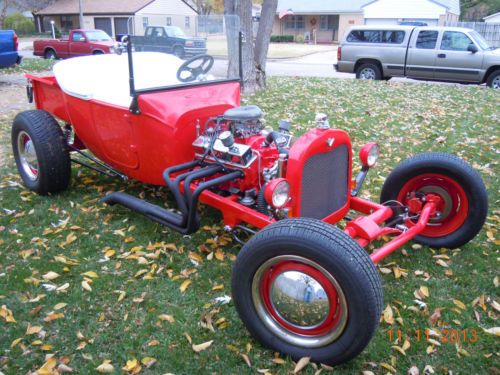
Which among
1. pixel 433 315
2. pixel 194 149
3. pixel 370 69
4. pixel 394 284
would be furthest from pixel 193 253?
pixel 370 69

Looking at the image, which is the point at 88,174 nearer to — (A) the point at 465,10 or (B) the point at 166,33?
(B) the point at 166,33

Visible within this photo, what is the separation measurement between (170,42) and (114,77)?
0.72 metres

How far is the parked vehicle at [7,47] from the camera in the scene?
40.5ft

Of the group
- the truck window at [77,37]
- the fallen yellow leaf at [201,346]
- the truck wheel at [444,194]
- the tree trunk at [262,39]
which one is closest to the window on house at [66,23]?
the truck window at [77,37]

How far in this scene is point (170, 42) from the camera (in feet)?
13.2

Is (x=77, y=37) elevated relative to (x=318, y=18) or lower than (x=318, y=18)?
lower

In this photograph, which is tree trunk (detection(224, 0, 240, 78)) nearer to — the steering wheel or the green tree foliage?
the steering wheel

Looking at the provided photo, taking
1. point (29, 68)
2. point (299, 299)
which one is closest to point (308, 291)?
point (299, 299)

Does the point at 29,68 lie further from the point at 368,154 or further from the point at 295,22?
the point at 295,22

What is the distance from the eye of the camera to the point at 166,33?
3951 mm

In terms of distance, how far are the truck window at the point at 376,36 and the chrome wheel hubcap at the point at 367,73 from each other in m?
0.85

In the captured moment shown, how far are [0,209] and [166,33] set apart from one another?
2.40 m

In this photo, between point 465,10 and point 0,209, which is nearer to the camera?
point 0,209

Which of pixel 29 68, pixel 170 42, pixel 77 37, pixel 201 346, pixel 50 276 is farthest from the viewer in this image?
pixel 77 37
